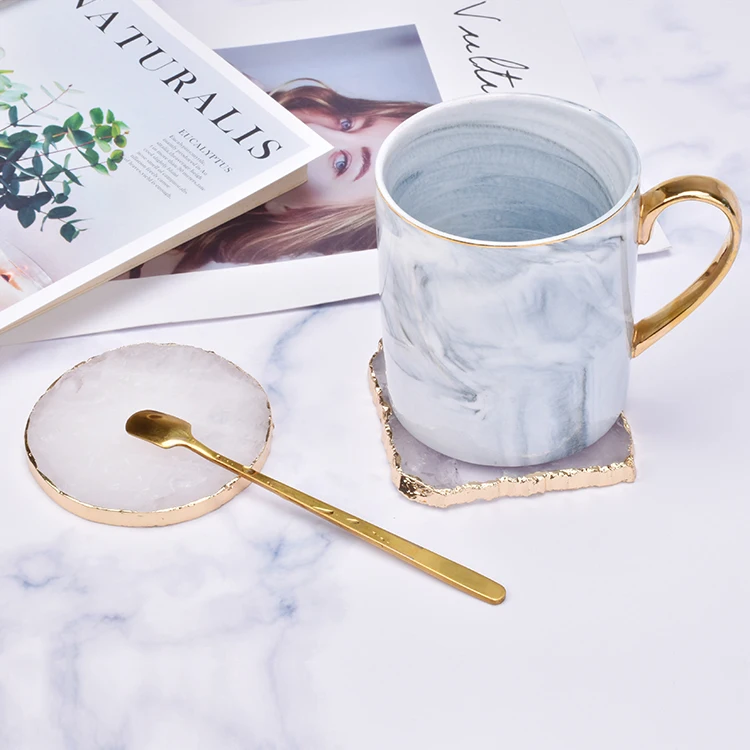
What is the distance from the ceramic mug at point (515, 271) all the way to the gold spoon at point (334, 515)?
0.04 metres

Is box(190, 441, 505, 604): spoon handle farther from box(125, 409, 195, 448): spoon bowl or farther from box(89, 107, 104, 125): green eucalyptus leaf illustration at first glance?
box(89, 107, 104, 125): green eucalyptus leaf illustration

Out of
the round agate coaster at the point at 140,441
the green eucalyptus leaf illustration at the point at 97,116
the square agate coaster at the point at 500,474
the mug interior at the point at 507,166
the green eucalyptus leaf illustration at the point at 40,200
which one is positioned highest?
the mug interior at the point at 507,166

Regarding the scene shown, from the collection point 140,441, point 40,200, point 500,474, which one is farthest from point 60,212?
point 500,474

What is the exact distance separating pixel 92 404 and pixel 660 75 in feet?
1.32

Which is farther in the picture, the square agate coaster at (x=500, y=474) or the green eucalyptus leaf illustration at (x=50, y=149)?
the green eucalyptus leaf illustration at (x=50, y=149)

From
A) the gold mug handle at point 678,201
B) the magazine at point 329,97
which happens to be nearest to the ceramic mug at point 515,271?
the gold mug handle at point 678,201

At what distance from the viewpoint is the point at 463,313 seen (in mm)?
363

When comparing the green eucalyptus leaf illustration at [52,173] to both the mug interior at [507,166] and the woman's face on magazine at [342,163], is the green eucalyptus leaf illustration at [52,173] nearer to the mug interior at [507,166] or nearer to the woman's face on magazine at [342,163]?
the woman's face on magazine at [342,163]

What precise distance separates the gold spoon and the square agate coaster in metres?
0.03

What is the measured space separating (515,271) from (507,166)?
0.30 ft

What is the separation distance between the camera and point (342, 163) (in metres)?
0.58

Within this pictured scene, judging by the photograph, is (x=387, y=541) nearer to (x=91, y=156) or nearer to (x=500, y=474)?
(x=500, y=474)

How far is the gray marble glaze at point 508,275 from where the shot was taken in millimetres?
352

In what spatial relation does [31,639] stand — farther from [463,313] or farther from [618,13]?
[618,13]
